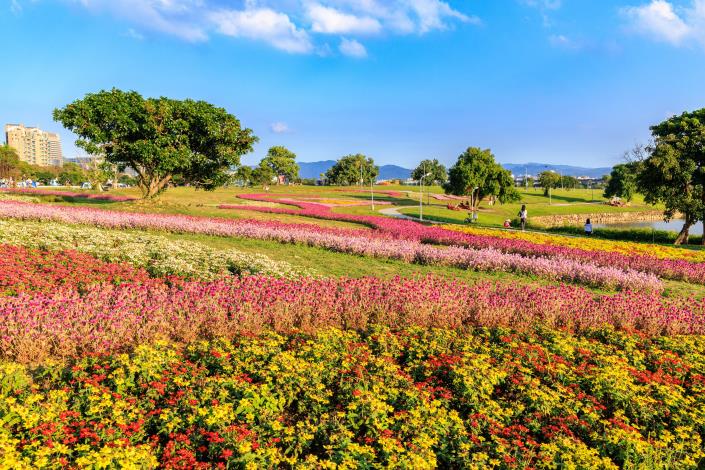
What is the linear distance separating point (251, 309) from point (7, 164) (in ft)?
402

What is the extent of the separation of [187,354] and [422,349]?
3.62 metres

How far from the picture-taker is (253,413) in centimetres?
461

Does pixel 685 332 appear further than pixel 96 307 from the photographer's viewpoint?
Yes

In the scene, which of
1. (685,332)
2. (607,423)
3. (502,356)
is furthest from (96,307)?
(685,332)

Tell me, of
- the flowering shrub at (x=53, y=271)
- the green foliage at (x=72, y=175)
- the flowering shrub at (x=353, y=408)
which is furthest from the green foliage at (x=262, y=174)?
the flowering shrub at (x=353, y=408)

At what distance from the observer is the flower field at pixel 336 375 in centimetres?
416

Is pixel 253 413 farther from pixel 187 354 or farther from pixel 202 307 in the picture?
pixel 202 307

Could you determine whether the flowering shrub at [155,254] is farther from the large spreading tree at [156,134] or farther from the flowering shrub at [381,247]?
the large spreading tree at [156,134]

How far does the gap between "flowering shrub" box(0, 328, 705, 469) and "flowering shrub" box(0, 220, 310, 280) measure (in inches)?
198

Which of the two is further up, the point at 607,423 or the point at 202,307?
the point at 202,307

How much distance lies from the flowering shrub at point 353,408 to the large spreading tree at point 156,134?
29316mm

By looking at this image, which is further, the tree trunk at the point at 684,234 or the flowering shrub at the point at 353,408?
the tree trunk at the point at 684,234

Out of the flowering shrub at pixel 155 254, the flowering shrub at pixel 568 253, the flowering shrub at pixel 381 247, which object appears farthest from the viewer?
the flowering shrub at pixel 568 253

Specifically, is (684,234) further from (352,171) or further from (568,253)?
(352,171)
